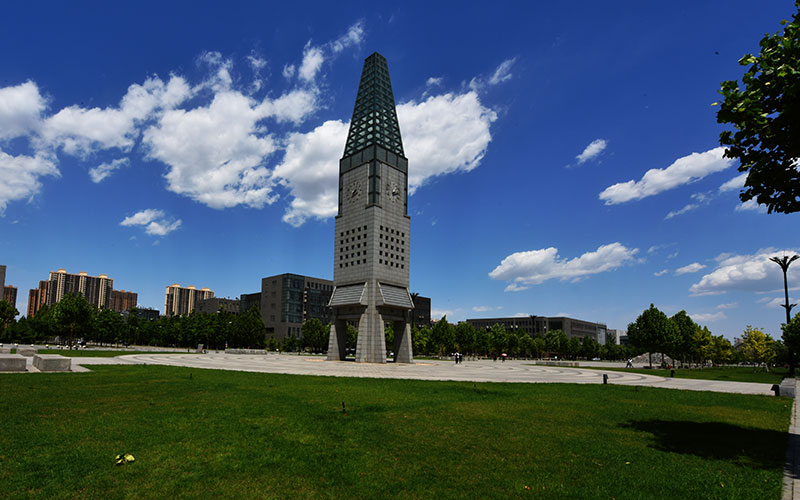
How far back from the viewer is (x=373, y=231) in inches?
2822

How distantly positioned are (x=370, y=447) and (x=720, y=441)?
34.0ft

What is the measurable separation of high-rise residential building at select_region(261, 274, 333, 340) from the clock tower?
9089cm

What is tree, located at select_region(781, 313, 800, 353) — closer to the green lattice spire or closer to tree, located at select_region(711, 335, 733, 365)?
tree, located at select_region(711, 335, 733, 365)

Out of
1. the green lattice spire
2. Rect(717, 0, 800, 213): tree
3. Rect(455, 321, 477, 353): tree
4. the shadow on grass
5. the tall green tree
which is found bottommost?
Rect(455, 321, 477, 353): tree

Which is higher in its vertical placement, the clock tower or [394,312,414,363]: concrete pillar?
the clock tower

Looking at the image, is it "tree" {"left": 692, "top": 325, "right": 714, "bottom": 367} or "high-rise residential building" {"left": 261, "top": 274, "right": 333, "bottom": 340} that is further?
"high-rise residential building" {"left": 261, "top": 274, "right": 333, "bottom": 340}

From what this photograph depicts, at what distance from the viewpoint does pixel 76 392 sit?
18188 mm

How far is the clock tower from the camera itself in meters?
70.4

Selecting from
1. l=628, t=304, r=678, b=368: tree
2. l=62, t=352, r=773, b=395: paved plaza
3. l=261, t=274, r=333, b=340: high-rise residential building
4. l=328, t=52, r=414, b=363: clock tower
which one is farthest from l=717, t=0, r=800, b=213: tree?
l=261, t=274, r=333, b=340: high-rise residential building

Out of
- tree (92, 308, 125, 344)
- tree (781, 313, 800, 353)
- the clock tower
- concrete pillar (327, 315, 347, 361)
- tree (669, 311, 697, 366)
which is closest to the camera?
tree (781, 313, 800, 353)

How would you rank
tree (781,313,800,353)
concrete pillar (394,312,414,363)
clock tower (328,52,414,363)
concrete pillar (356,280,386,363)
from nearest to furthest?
tree (781,313,800,353)
concrete pillar (356,280,386,363)
clock tower (328,52,414,363)
concrete pillar (394,312,414,363)

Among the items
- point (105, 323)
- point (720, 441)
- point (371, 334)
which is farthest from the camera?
point (105, 323)

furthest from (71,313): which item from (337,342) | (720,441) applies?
(720,441)

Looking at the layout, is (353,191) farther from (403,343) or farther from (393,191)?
(403,343)
